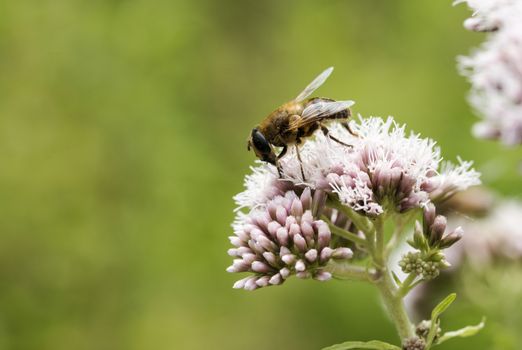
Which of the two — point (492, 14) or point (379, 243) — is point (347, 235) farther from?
point (492, 14)

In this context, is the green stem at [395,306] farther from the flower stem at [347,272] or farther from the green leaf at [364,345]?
the green leaf at [364,345]

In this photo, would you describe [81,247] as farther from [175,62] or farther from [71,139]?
[175,62]

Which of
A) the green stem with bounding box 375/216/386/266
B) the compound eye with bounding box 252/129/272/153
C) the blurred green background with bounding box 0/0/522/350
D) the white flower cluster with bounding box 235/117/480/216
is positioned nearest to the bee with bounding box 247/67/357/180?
the compound eye with bounding box 252/129/272/153

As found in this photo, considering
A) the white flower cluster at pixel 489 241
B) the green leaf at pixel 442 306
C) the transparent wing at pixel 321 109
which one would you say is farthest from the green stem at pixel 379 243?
the white flower cluster at pixel 489 241

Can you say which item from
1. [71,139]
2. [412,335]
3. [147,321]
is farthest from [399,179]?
[71,139]

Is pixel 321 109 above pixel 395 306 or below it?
above

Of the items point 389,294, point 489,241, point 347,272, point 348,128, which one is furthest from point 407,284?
point 489,241
